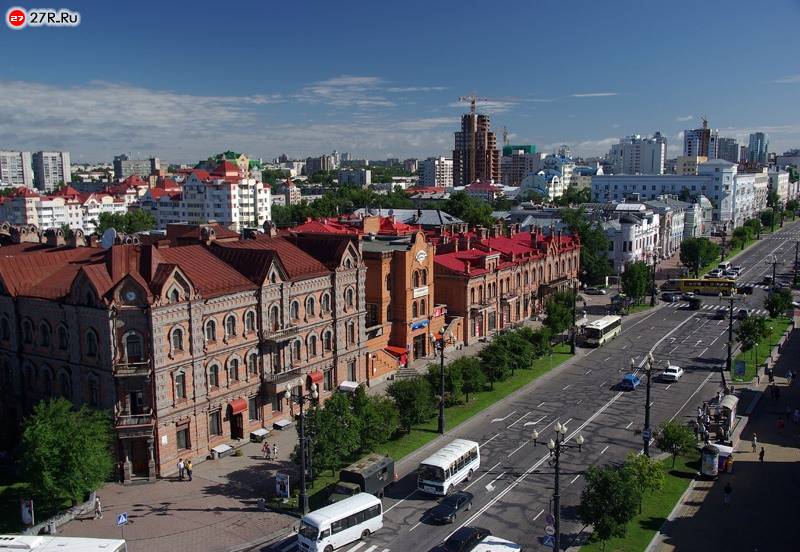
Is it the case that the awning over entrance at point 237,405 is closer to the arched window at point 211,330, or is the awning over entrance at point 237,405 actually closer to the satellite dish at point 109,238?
the arched window at point 211,330

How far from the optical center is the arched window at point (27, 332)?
159ft

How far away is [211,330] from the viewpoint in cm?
4775

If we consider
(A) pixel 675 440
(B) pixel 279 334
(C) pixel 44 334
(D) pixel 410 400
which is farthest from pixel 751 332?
(C) pixel 44 334

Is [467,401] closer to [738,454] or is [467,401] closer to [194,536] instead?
[738,454]

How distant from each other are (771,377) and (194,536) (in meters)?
51.3

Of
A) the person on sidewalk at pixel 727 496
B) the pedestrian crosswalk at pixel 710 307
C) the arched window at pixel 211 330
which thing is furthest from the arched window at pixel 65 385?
the pedestrian crosswalk at pixel 710 307

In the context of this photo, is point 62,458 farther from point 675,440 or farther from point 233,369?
point 675,440

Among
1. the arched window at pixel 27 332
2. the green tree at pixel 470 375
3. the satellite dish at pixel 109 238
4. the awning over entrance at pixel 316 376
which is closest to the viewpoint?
the arched window at pixel 27 332

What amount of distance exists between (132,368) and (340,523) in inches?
680

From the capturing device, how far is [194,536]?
120 feet

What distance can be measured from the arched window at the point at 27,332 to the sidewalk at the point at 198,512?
12.8 meters

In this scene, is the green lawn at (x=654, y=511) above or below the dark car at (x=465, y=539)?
below

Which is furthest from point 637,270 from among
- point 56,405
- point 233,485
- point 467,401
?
point 56,405

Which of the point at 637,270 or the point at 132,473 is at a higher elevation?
the point at 637,270
